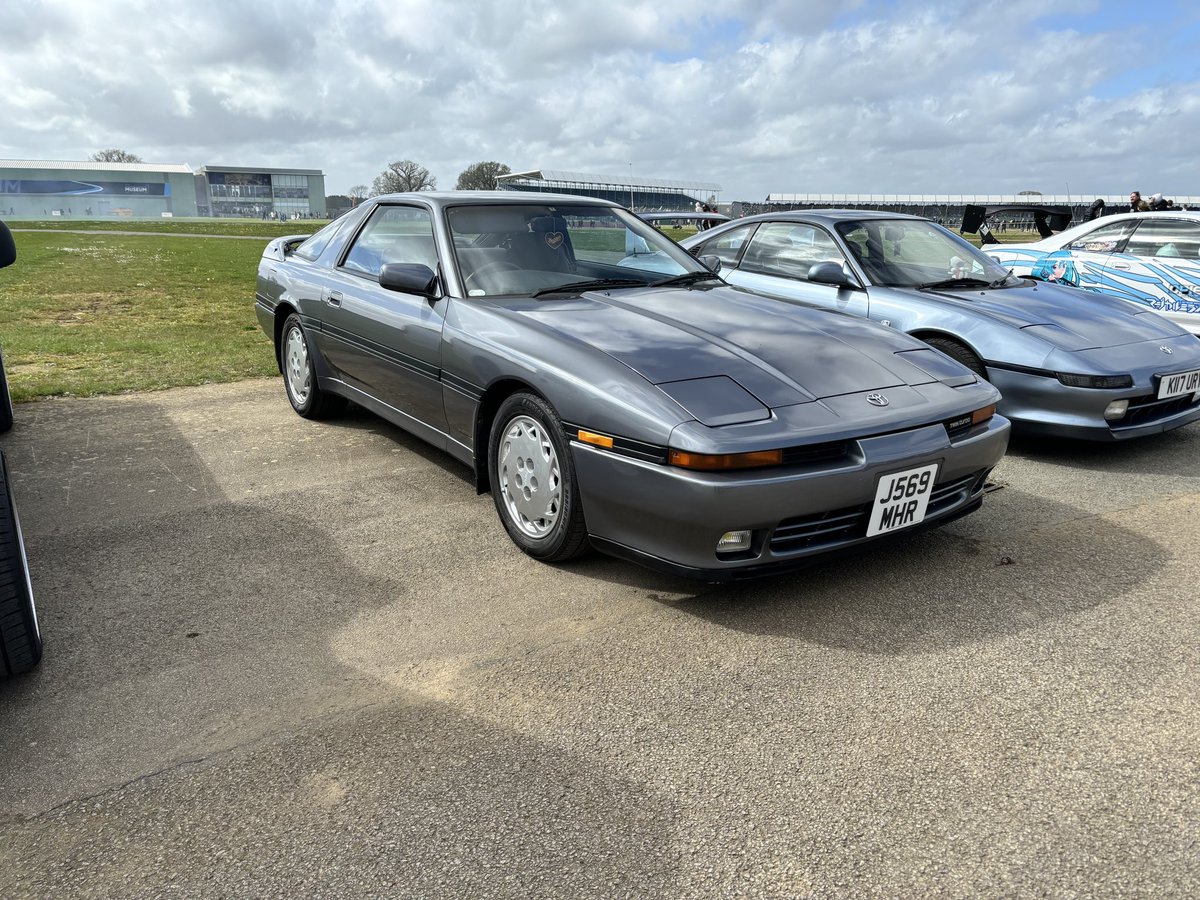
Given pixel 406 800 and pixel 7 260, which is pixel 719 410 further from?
pixel 7 260

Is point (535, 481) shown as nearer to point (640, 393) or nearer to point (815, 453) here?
point (640, 393)

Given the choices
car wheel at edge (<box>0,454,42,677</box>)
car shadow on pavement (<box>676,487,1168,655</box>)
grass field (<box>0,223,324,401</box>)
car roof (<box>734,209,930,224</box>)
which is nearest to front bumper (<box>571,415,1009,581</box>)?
car shadow on pavement (<box>676,487,1168,655</box>)

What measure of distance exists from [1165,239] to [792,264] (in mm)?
3840

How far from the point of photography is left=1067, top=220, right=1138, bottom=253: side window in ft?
25.1

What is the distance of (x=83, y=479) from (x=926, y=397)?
3.90 metres

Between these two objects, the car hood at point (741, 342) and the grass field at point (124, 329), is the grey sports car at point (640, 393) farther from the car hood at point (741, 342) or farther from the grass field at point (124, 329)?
the grass field at point (124, 329)

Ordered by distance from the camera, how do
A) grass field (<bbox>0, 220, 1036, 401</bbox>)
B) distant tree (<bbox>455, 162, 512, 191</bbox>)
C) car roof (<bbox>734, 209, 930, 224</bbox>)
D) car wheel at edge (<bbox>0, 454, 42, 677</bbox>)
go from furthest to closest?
distant tree (<bbox>455, 162, 512, 191</bbox>) < grass field (<bbox>0, 220, 1036, 401</bbox>) < car roof (<bbox>734, 209, 930, 224</bbox>) < car wheel at edge (<bbox>0, 454, 42, 677</bbox>)

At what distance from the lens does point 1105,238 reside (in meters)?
7.76

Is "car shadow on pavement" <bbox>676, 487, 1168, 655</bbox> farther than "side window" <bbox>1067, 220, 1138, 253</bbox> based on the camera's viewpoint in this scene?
No

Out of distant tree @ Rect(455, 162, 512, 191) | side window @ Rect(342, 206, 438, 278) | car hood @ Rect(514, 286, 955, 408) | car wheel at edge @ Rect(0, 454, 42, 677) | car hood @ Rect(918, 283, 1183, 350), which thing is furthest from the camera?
distant tree @ Rect(455, 162, 512, 191)

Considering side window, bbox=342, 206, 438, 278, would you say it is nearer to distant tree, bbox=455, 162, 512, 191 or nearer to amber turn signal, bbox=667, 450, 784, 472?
amber turn signal, bbox=667, 450, 784, 472

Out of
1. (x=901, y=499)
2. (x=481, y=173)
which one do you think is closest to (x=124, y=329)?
(x=901, y=499)

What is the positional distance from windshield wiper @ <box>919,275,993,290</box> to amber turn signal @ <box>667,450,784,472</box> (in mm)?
3314

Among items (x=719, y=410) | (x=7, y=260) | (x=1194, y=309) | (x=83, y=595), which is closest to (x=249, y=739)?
(x=83, y=595)
